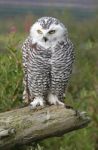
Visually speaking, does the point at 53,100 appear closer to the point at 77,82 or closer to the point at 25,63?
the point at 25,63

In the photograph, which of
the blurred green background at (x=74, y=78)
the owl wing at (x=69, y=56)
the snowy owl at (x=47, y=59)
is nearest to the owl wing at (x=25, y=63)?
the snowy owl at (x=47, y=59)

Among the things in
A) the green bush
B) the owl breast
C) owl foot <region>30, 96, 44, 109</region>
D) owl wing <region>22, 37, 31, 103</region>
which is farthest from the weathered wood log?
the green bush

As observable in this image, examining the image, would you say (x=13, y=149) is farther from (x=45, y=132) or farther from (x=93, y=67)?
(x=93, y=67)

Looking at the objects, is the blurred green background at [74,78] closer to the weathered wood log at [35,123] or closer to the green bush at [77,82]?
the green bush at [77,82]

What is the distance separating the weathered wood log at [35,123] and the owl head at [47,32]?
476mm

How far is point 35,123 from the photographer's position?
13.0 ft

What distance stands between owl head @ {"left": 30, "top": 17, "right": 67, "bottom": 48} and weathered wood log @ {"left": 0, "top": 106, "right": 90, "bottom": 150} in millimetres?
476

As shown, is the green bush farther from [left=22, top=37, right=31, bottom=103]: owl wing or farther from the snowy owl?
the snowy owl

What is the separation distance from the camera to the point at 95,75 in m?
7.65

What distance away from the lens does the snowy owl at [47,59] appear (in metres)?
4.11

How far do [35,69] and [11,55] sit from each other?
619 mm

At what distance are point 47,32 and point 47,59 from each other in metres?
0.23

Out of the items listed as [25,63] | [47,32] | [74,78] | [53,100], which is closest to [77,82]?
→ [74,78]

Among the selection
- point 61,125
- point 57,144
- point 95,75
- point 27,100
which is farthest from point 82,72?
point 61,125
